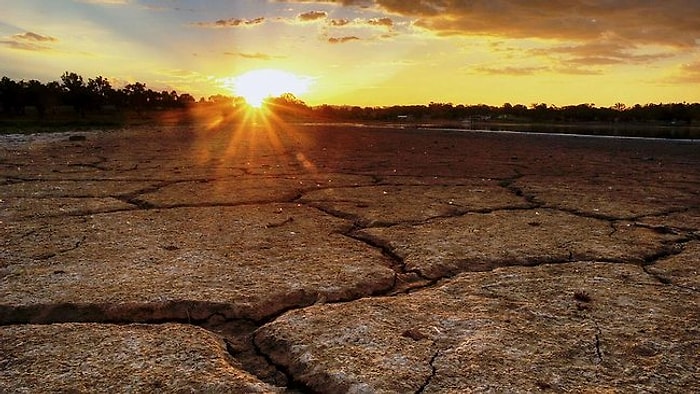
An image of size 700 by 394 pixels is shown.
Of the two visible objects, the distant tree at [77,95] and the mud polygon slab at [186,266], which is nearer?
the mud polygon slab at [186,266]

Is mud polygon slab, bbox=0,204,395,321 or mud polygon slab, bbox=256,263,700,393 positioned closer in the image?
mud polygon slab, bbox=256,263,700,393

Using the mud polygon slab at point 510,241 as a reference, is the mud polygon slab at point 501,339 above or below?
below

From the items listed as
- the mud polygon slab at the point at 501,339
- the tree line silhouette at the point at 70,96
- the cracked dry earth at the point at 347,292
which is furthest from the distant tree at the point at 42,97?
the mud polygon slab at the point at 501,339

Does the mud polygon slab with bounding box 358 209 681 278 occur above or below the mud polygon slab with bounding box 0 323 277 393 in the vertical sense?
above

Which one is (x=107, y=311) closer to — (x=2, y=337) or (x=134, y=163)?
(x=2, y=337)

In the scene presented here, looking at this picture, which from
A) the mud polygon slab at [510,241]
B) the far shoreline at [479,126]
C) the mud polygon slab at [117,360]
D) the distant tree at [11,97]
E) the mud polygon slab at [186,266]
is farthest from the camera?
the distant tree at [11,97]

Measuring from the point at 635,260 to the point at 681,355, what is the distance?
107 centimetres

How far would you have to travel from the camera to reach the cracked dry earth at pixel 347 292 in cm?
150

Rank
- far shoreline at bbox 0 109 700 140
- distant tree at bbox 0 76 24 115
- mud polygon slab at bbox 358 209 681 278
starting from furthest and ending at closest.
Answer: distant tree at bbox 0 76 24 115
far shoreline at bbox 0 109 700 140
mud polygon slab at bbox 358 209 681 278

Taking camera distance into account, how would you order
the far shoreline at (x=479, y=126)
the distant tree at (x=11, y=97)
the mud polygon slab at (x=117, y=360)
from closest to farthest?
the mud polygon slab at (x=117, y=360) → the far shoreline at (x=479, y=126) → the distant tree at (x=11, y=97)

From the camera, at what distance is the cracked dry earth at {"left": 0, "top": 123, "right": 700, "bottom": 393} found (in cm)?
150

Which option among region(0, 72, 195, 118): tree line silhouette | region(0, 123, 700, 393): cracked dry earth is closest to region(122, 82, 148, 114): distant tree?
region(0, 72, 195, 118): tree line silhouette

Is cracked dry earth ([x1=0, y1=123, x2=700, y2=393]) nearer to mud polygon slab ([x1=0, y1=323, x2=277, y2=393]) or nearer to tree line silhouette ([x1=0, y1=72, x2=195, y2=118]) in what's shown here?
mud polygon slab ([x1=0, y1=323, x2=277, y2=393])

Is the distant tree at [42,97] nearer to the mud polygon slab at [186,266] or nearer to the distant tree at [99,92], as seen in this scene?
the distant tree at [99,92]
